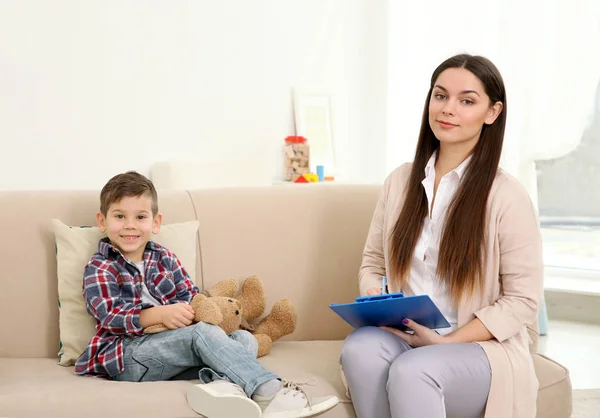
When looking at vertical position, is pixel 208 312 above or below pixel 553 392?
above

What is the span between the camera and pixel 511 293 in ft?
6.50

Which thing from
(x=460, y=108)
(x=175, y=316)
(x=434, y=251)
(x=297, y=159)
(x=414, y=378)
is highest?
(x=460, y=108)

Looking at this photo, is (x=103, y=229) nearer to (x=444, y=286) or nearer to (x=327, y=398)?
(x=327, y=398)

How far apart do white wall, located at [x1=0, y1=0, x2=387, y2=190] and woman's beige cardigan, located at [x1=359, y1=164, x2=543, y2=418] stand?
2.30 m

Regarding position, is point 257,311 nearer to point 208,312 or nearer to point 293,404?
point 208,312

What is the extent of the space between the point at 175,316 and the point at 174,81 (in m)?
2.36

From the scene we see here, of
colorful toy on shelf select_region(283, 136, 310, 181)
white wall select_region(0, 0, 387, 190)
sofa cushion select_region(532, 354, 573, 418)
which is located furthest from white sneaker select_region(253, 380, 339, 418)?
colorful toy on shelf select_region(283, 136, 310, 181)

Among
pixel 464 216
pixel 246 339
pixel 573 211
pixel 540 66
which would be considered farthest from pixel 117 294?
pixel 573 211

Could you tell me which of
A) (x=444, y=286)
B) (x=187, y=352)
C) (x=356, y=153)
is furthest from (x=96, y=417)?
(x=356, y=153)

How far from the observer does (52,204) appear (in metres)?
2.33

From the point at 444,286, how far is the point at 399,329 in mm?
159

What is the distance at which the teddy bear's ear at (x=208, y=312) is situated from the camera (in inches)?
82.4

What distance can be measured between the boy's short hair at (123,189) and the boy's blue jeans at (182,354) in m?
0.37

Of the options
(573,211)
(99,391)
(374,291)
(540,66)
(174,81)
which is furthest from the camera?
(573,211)
